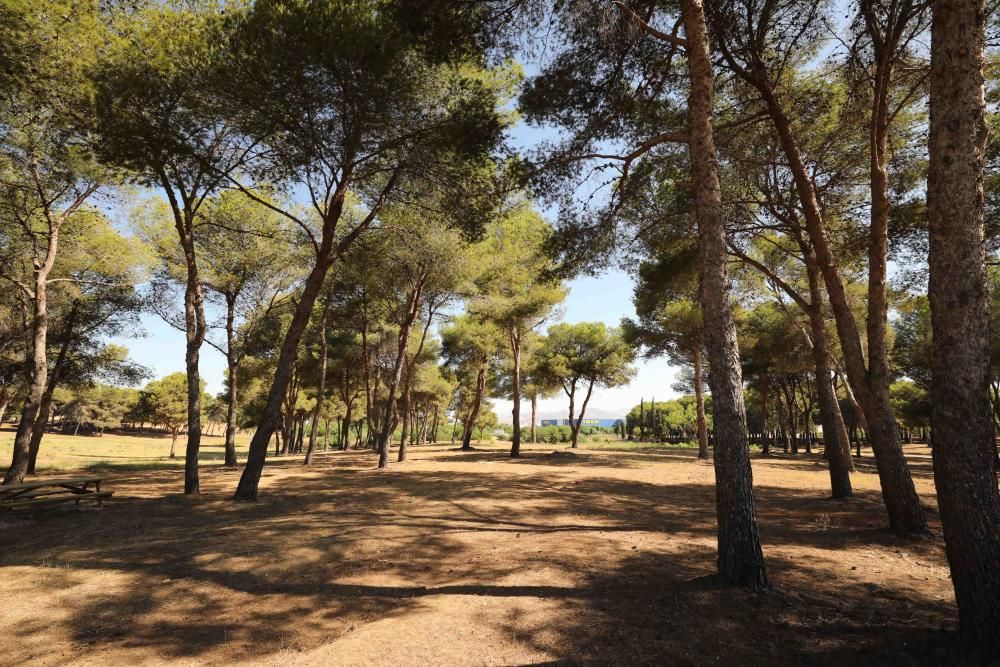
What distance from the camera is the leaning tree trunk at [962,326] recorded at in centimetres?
318

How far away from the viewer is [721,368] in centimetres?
471

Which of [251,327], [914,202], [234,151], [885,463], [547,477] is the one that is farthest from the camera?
[251,327]

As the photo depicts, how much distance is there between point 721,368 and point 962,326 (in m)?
1.81

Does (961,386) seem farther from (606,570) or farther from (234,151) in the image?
(234,151)

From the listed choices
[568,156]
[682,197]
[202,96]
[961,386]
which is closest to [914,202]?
[682,197]

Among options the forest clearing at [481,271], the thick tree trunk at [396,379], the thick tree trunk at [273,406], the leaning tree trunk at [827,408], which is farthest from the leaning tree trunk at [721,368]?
the thick tree trunk at [396,379]

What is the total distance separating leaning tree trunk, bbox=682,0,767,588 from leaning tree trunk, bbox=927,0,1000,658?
1.42 m

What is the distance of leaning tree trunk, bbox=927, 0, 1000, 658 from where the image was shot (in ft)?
10.4

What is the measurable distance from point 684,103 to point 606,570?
29.5 feet

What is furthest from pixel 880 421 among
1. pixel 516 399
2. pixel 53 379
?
pixel 53 379

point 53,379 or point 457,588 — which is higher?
point 53,379

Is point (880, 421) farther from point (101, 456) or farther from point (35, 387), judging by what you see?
point (101, 456)

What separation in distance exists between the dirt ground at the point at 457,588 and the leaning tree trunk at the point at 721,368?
0.37m

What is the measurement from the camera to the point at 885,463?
264 inches
